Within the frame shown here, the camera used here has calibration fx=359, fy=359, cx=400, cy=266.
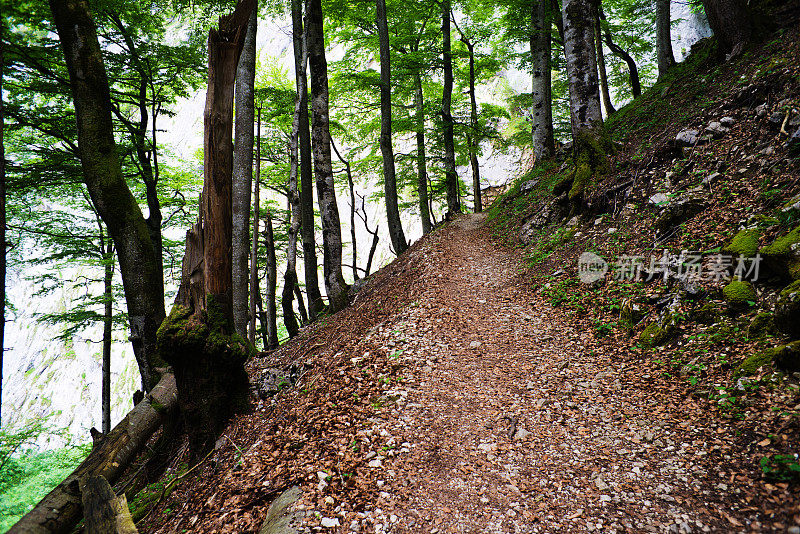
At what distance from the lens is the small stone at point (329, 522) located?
2666 mm

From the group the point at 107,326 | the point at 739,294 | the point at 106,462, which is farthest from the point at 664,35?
the point at 107,326

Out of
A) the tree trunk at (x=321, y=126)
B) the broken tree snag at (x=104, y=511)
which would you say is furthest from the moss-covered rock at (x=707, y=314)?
the tree trunk at (x=321, y=126)

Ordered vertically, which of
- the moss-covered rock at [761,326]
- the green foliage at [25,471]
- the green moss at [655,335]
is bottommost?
the green foliage at [25,471]

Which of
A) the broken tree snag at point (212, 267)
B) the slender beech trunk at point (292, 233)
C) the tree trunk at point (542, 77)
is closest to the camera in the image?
the broken tree snag at point (212, 267)

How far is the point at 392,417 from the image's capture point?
3.84 metres

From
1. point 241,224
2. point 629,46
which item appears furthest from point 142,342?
point 629,46

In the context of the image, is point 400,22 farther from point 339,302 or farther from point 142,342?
point 142,342

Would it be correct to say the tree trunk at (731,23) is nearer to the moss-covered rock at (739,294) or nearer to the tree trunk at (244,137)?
the moss-covered rock at (739,294)

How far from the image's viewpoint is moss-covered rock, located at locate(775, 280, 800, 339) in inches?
120

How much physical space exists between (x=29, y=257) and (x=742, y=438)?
16580 mm

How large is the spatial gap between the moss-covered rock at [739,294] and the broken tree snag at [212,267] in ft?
18.1

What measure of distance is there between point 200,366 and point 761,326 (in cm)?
585

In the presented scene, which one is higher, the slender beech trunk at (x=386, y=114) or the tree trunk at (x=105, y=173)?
the slender beech trunk at (x=386, y=114)

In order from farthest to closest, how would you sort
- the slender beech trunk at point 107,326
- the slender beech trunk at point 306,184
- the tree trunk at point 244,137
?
the slender beech trunk at point 107,326 < the slender beech trunk at point 306,184 < the tree trunk at point 244,137
